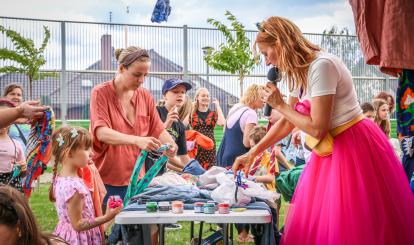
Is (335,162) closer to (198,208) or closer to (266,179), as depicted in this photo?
(198,208)

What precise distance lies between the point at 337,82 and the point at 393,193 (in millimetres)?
598

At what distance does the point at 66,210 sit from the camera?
3.16 metres

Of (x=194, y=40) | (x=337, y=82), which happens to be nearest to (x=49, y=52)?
(x=194, y=40)

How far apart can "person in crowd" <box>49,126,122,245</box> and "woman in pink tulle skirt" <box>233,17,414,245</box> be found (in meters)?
1.12

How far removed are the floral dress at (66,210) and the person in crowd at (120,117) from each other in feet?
1.05

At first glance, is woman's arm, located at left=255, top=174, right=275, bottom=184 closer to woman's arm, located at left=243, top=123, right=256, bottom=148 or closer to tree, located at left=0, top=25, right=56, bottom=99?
woman's arm, located at left=243, top=123, right=256, bottom=148

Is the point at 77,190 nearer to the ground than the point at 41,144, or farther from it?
nearer to the ground

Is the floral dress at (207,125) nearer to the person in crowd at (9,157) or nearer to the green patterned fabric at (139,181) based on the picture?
the person in crowd at (9,157)

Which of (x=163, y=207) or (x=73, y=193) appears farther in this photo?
(x=73, y=193)

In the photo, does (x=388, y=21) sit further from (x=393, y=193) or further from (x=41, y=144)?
(x=41, y=144)

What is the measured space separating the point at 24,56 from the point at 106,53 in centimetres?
202

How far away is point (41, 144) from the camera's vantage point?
3.17 meters

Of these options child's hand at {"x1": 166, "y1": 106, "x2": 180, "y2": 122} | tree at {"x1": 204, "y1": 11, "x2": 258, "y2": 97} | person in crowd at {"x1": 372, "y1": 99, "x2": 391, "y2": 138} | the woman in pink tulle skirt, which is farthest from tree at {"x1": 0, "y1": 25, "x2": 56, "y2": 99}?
the woman in pink tulle skirt

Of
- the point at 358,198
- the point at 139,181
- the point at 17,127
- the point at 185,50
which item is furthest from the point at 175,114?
the point at 185,50
